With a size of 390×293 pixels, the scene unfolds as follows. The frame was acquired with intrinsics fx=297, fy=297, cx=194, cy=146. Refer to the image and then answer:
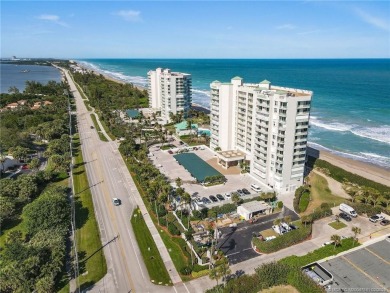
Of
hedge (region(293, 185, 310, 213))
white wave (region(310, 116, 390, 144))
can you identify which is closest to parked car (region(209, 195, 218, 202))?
hedge (region(293, 185, 310, 213))

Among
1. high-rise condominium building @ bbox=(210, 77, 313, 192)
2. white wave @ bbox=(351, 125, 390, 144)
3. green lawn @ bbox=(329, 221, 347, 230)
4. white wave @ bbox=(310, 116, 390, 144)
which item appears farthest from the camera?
white wave @ bbox=(310, 116, 390, 144)

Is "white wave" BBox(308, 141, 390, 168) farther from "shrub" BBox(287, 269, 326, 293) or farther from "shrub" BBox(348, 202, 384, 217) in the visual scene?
"shrub" BBox(287, 269, 326, 293)

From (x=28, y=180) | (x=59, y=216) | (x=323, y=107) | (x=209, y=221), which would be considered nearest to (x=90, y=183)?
(x=28, y=180)

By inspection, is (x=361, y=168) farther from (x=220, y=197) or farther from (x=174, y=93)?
(x=174, y=93)

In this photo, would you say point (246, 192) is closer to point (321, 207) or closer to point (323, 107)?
point (321, 207)

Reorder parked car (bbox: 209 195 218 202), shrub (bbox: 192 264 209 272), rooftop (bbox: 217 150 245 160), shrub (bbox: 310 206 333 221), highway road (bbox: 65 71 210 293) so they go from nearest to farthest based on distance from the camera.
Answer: highway road (bbox: 65 71 210 293) < shrub (bbox: 192 264 209 272) < shrub (bbox: 310 206 333 221) < parked car (bbox: 209 195 218 202) < rooftop (bbox: 217 150 245 160)

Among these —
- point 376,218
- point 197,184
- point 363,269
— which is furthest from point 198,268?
point 376,218

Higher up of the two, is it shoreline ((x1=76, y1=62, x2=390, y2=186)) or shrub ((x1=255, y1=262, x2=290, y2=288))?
shoreline ((x1=76, y1=62, x2=390, y2=186))
